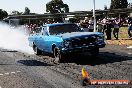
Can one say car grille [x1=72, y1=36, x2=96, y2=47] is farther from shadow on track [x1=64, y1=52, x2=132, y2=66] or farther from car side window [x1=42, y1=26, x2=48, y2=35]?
car side window [x1=42, y1=26, x2=48, y2=35]

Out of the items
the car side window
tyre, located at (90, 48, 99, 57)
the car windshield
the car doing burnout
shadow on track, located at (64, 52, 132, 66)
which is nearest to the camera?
the car doing burnout

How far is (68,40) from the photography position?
12.3 meters

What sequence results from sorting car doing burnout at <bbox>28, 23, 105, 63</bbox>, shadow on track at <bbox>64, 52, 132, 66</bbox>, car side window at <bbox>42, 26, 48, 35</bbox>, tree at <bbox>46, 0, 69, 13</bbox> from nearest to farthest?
car doing burnout at <bbox>28, 23, 105, 63</bbox> < shadow on track at <bbox>64, 52, 132, 66</bbox> < car side window at <bbox>42, 26, 48, 35</bbox> < tree at <bbox>46, 0, 69, 13</bbox>

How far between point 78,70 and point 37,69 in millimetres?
1715

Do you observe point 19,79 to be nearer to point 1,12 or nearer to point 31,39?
point 31,39

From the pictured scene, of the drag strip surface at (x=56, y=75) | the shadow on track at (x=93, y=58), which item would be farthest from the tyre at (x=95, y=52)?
the drag strip surface at (x=56, y=75)

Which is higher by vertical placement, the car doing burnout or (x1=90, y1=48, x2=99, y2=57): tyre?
the car doing burnout

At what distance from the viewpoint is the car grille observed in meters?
12.4

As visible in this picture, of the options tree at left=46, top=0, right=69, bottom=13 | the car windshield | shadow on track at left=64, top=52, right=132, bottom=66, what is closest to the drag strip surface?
shadow on track at left=64, top=52, right=132, bottom=66

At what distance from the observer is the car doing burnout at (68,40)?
40.7ft

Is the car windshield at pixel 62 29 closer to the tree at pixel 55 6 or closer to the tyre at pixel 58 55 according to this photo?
the tyre at pixel 58 55

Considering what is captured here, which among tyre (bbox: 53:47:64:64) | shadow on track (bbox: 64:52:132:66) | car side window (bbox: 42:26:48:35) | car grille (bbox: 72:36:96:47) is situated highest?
car side window (bbox: 42:26:48:35)

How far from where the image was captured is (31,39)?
56.1 ft

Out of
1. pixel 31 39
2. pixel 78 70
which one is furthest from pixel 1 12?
pixel 78 70
